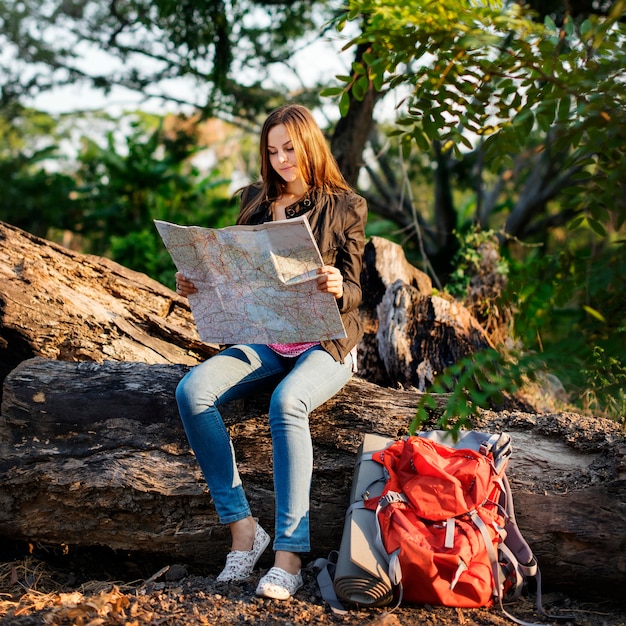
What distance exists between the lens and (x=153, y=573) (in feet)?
11.5

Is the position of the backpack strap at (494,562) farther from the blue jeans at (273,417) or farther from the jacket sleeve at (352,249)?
the jacket sleeve at (352,249)

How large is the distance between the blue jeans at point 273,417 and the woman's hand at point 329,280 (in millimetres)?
365

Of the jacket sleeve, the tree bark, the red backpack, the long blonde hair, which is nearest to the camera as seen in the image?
the red backpack

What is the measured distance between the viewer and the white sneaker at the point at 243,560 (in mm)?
3006

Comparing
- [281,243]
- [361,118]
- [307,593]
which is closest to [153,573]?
[307,593]

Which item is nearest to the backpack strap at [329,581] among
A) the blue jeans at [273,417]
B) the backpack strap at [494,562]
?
the blue jeans at [273,417]

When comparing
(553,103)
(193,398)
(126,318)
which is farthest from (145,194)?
(553,103)

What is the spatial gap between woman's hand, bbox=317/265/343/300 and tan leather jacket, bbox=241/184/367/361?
0.63ft

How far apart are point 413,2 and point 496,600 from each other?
8.15 ft

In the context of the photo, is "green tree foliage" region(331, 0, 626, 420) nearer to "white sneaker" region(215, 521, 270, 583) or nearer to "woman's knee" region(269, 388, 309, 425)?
"woman's knee" region(269, 388, 309, 425)

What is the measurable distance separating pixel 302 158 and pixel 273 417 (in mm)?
1238

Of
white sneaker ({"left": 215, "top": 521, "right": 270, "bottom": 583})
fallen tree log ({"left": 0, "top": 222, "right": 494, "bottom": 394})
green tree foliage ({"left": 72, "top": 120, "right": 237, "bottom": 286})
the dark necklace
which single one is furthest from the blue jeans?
green tree foliage ({"left": 72, "top": 120, "right": 237, "bottom": 286})

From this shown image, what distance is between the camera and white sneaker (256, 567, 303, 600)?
279cm

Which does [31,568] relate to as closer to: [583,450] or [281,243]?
[281,243]
